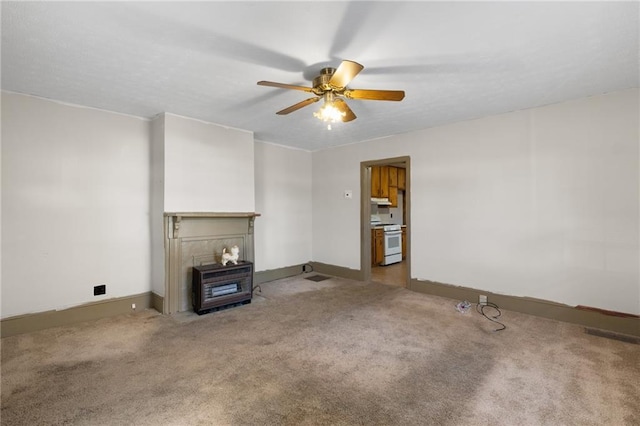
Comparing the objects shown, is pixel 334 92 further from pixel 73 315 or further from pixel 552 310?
pixel 73 315

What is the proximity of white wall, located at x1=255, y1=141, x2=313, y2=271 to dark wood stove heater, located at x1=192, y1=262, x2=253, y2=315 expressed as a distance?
1132 mm

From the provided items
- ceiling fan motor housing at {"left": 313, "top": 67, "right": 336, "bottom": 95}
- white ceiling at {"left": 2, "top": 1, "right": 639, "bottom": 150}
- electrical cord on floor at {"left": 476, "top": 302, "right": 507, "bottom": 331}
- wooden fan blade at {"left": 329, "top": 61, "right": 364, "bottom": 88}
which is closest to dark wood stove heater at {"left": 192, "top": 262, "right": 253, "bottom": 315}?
white ceiling at {"left": 2, "top": 1, "right": 639, "bottom": 150}

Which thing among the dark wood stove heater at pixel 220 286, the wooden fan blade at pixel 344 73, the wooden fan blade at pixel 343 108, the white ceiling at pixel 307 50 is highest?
the white ceiling at pixel 307 50

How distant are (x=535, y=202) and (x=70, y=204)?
17.6ft

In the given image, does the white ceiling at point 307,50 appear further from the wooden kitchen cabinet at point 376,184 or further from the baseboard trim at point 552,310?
the wooden kitchen cabinet at point 376,184

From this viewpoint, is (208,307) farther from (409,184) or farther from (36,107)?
(409,184)

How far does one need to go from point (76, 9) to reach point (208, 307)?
9.84ft

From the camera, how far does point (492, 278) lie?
381cm

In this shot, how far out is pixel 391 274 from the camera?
18.9 feet

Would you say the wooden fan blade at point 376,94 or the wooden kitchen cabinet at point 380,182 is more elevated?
the wooden fan blade at point 376,94

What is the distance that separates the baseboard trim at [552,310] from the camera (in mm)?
2945

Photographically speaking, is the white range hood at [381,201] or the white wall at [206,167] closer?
the white wall at [206,167]

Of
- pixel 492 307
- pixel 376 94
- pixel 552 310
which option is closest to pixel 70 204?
pixel 376 94

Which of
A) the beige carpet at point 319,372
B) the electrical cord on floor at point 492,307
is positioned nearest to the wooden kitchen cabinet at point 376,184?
the electrical cord on floor at point 492,307
